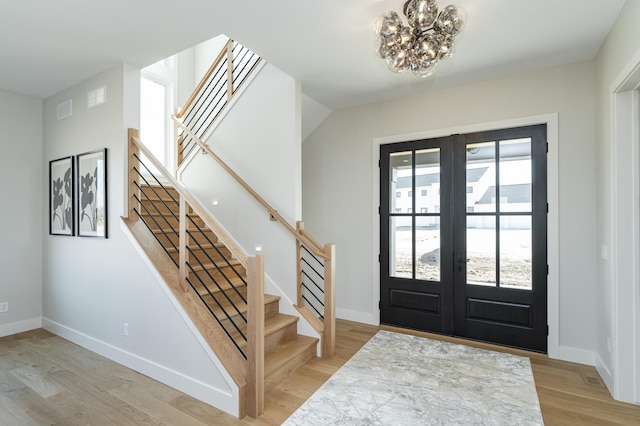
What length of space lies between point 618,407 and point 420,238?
2036mm

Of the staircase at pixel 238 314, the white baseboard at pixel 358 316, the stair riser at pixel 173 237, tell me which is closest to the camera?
the staircase at pixel 238 314

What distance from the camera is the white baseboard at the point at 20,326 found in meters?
3.61

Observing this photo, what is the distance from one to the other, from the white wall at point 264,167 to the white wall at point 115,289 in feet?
3.42

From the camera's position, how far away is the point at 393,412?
7.13ft

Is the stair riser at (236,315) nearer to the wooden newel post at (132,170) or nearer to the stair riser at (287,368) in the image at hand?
the stair riser at (287,368)

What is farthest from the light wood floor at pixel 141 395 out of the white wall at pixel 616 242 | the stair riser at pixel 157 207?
the stair riser at pixel 157 207

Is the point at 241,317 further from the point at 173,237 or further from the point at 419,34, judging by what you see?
the point at 419,34

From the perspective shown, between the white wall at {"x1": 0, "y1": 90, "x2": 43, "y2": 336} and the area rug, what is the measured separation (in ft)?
12.1

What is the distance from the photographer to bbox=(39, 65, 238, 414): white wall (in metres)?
2.42

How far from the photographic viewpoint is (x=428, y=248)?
3.66m

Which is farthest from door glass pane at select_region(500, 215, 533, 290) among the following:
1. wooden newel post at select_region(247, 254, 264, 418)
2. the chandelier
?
wooden newel post at select_region(247, 254, 264, 418)

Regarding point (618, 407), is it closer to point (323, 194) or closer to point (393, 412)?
point (393, 412)

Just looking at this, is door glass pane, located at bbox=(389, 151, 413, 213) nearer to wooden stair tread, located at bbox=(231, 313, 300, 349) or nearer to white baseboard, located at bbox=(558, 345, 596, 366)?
wooden stair tread, located at bbox=(231, 313, 300, 349)

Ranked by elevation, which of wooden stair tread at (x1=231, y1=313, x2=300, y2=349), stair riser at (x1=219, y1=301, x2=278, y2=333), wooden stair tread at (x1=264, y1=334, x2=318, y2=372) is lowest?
wooden stair tread at (x1=264, y1=334, x2=318, y2=372)
